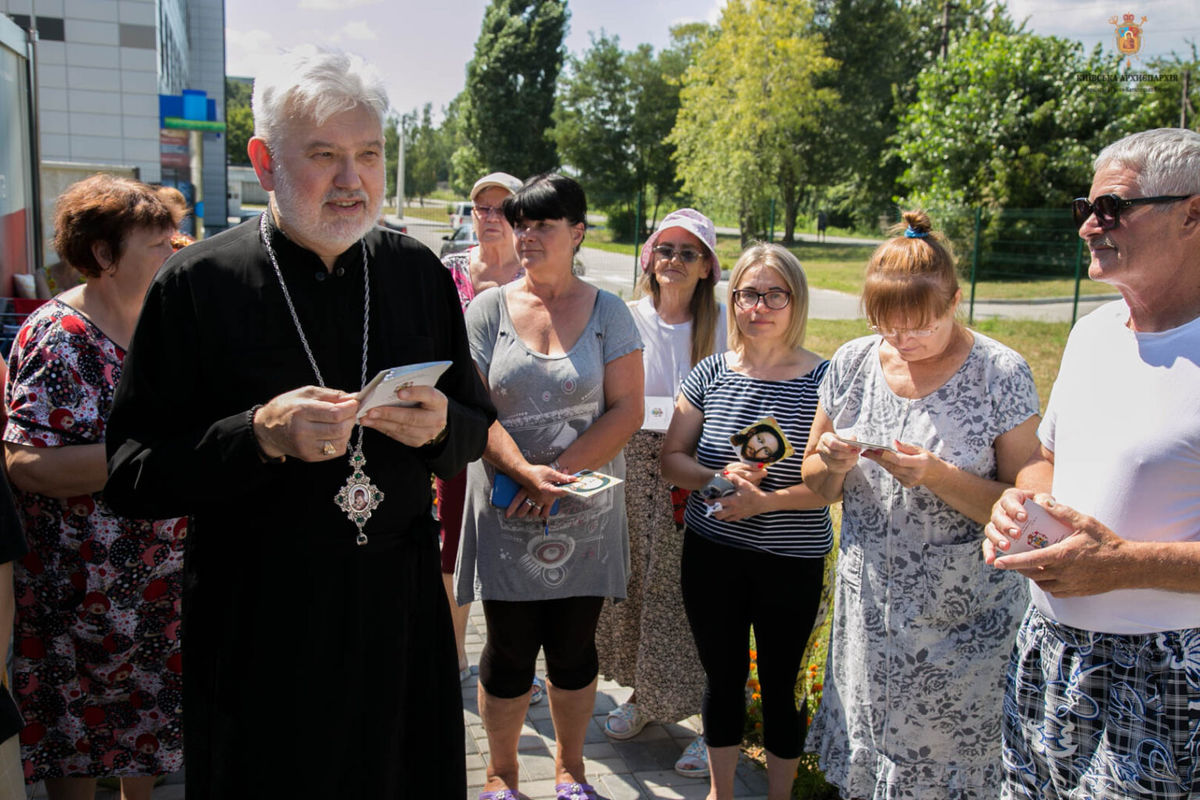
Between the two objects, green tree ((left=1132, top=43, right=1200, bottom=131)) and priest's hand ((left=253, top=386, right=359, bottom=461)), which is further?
green tree ((left=1132, top=43, right=1200, bottom=131))

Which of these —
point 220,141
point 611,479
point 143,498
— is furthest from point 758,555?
point 220,141

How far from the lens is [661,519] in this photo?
13.1 feet

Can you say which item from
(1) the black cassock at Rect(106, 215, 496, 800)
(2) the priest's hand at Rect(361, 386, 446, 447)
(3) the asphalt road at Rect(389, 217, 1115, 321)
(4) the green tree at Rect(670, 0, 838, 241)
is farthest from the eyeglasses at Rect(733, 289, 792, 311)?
(4) the green tree at Rect(670, 0, 838, 241)

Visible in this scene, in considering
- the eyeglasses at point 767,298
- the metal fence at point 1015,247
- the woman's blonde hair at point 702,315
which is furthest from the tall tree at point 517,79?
the eyeglasses at point 767,298

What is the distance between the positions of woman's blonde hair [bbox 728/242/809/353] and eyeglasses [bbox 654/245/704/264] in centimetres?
53

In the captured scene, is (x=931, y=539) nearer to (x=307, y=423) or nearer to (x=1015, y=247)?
(x=307, y=423)

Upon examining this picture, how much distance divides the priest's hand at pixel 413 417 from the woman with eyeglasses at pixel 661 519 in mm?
1768

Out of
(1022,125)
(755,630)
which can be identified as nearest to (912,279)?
(755,630)

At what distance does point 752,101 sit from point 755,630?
3352 centimetres

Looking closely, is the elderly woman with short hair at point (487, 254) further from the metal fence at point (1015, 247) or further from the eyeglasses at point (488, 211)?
the metal fence at point (1015, 247)

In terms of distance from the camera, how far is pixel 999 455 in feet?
9.01

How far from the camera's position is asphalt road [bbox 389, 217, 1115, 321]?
671 inches

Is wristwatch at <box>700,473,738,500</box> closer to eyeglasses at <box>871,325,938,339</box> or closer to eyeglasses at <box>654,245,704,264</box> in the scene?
eyeglasses at <box>871,325,938,339</box>
